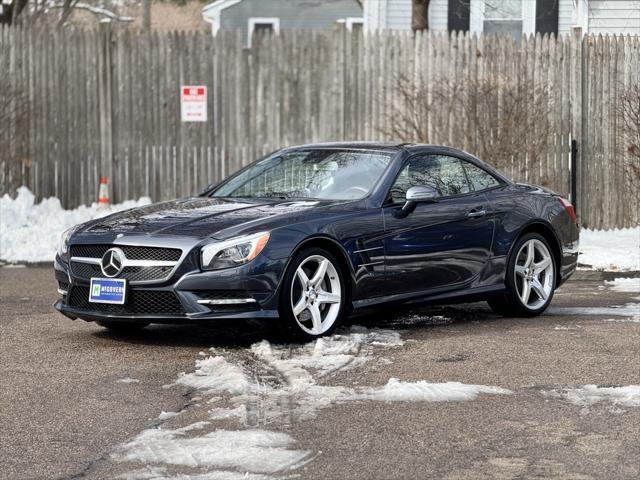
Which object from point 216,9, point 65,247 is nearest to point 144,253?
point 65,247

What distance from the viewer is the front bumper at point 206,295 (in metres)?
9.27

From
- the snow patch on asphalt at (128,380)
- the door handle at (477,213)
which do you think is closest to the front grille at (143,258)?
the snow patch on asphalt at (128,380)

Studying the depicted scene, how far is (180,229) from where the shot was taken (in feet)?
31.3

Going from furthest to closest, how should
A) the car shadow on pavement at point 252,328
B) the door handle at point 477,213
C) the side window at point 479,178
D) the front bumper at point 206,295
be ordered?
the side window at point 479,178
the door handle at point 477,213
the car shadow on pavement at point 252,328
the front bumper at point 206,295

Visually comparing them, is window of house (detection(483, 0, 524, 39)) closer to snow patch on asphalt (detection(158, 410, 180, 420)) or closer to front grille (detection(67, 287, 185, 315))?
front grille (detection(67, 287, 185, 315))

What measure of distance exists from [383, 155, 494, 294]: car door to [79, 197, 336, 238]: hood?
25.8 inches

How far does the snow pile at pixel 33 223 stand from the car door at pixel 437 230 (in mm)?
6907

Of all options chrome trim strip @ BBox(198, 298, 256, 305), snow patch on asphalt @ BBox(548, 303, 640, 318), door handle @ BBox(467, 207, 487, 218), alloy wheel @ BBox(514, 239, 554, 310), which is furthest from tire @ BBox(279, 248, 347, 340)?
snow patch on asphalt @ BBox(548, 303, 640, 318)

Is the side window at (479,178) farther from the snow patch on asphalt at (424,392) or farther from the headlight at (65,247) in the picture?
the snow patch on asphalt at (424,392)

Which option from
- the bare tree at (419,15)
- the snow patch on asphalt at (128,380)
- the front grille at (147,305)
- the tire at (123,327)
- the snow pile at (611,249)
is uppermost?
the bare tree at (419,15)

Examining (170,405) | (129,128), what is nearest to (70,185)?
(129,128)

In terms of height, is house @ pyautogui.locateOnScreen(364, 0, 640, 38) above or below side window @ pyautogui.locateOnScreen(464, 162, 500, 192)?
above

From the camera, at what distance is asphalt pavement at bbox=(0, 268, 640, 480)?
20.4 ft

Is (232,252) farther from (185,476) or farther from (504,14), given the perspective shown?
(504,14)
